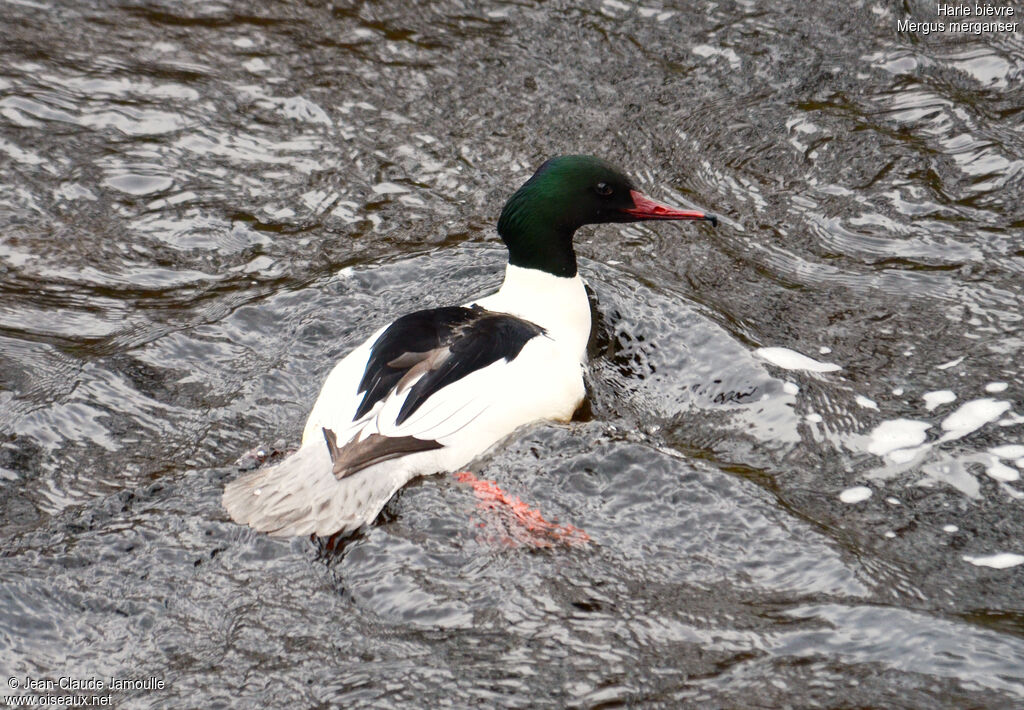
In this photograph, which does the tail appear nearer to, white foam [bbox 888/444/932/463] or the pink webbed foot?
the pink webbed foot

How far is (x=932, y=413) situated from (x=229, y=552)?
2.93m

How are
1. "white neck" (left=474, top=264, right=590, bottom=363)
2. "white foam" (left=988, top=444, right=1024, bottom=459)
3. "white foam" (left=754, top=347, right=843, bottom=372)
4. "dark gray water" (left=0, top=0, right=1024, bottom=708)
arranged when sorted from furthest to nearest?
"white neck" (left=474, top=264, right=590, bottom=363) < "white foam" (left=754, top=347, right=843, bottom=372) < "white foam" (left=988, top=444, right=1024, bottom=459) < "dark gray water" (left=0, top=0, right=1024, bottom=708)

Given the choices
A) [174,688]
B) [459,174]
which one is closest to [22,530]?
[174,688]

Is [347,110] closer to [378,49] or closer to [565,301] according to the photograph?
[378,49]

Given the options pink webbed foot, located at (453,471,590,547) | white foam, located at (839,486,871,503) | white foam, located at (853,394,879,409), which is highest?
white foam, located at (853,394,879,409)

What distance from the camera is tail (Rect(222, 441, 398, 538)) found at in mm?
4152

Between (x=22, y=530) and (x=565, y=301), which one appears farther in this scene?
(x=565, y=301)

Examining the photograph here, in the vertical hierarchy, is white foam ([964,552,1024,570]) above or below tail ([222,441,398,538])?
above

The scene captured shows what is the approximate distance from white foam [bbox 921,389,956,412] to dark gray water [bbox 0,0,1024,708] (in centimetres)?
4

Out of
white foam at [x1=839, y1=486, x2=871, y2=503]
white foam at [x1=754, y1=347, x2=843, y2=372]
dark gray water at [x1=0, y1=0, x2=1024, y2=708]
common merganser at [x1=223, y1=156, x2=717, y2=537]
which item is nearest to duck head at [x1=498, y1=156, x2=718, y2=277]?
common merganser at [x1=223, y1=156, x2=717, y2=537]

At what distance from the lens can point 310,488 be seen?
14.0ft

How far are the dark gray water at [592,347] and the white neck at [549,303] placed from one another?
0.71 feet

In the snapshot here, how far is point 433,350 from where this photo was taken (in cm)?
481

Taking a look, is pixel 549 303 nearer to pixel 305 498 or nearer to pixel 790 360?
pixel 790 360
